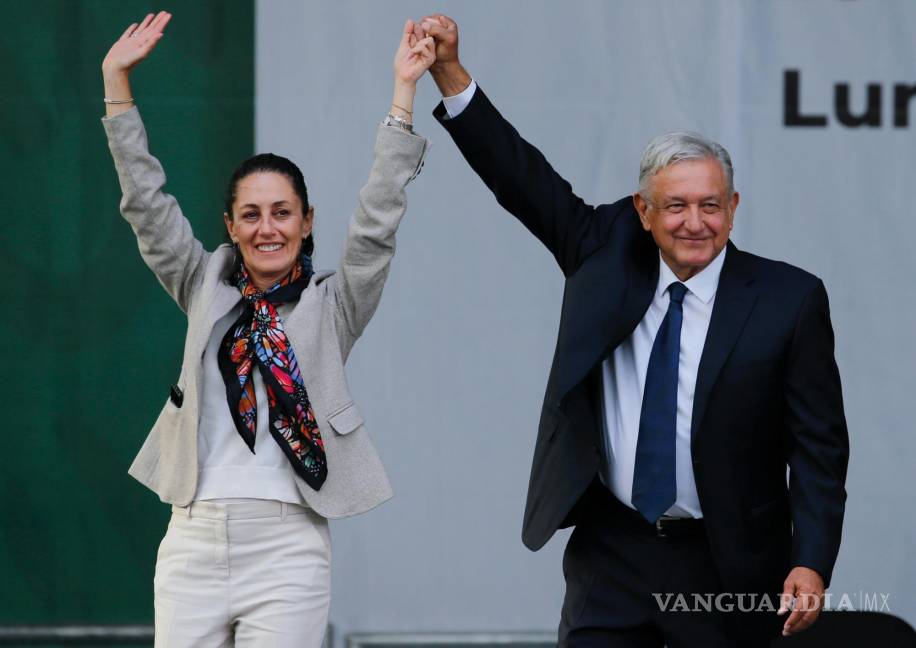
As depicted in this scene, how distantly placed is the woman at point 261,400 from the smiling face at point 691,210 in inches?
21.4

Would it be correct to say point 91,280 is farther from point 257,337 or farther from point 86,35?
point 257,337

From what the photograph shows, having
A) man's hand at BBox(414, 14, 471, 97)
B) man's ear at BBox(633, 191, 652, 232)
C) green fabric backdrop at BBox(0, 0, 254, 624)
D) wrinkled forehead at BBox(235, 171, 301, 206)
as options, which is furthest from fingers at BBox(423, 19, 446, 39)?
green fabric backdrop at BBox(0, 0, 254, 624)

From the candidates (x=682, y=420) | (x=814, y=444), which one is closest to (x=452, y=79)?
(x=682, y=420)

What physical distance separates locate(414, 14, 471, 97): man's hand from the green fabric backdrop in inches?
61.8

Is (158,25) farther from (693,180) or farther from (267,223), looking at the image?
(693,180)

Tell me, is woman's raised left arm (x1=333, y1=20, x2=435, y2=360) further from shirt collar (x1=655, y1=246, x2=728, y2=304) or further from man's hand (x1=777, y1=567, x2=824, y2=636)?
man's hand (x1=777, y1=567, x2=824, y2=636)

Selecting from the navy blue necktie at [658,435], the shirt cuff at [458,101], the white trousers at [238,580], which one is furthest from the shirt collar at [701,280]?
the white trousers at [238,580]

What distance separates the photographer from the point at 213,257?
335cm

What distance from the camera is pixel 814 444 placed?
310 cm

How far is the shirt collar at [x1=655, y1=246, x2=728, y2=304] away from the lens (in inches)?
126

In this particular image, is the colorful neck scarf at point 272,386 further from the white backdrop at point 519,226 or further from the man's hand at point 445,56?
the white backdrop at point 519,226

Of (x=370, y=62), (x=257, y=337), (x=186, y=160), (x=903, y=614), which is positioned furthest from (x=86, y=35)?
(x=903, y=614)

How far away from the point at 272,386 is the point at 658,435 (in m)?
0.83

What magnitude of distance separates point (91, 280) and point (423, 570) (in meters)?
1.44
